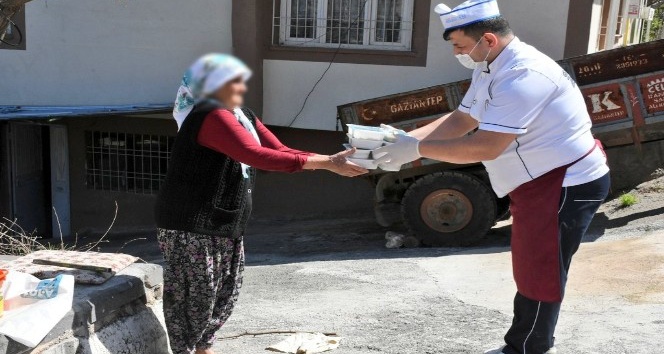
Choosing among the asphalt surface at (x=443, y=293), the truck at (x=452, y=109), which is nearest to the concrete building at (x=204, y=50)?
the truck at (x=452, y=109)

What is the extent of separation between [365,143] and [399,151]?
19 centimetres

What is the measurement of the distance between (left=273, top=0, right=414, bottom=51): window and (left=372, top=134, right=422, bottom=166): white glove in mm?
6667

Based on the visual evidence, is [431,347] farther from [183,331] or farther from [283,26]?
[283,26]

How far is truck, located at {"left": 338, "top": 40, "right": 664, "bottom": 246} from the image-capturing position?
26.3 feet

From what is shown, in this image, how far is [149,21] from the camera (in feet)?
34.7

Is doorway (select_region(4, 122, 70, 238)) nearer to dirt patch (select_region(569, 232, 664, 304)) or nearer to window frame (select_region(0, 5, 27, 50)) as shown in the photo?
window frame (select_region(0, 5, 27, 50))

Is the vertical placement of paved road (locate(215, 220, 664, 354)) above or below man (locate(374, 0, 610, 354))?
below

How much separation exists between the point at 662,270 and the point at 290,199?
19.2 ft

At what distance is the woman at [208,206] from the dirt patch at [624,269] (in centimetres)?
263

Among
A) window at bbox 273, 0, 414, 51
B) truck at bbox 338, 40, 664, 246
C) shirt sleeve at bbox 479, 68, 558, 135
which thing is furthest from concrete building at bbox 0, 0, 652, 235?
shirt sleeve at bbox 479, 68, 558, 135

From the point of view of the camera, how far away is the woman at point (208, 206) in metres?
3.39

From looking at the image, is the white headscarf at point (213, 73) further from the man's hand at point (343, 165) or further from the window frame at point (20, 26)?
the window frame at point (20, 26)

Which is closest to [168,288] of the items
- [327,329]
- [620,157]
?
[327,329]

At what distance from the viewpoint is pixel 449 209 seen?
8.41m
